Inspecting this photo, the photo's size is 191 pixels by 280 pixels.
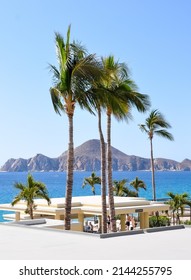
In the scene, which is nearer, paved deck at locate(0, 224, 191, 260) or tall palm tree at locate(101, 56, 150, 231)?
paved deck at locate(0, 224, 191, 260)

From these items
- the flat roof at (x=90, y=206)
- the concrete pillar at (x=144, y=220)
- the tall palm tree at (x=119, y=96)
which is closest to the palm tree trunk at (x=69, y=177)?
the tall palm tree at (x=119, y=96)

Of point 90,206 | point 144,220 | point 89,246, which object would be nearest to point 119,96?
point 90,206

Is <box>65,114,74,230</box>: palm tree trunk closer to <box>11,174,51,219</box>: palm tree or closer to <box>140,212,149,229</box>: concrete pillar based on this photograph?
<box>11,174,51,219</box>: palm tree

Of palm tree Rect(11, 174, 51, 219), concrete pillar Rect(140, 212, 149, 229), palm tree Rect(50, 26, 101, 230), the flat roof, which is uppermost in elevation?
palm tree Rect(50, 26, 101, 230)

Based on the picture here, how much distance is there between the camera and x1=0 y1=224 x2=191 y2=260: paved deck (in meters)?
11.7

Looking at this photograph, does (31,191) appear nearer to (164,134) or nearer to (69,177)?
(69,177)

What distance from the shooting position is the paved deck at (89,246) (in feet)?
38.3

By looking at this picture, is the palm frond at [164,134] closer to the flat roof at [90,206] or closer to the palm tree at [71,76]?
the flat roof at [90,206]

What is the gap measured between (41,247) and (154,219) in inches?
988

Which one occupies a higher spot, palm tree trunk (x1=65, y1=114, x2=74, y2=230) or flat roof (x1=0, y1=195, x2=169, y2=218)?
palm tree trunk (x1=65, y1=114, x2=74, y2=230)

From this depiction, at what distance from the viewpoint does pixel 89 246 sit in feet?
43.7

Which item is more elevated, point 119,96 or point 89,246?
point 119,96

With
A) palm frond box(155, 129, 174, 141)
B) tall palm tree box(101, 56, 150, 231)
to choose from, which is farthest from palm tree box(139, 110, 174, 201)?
tall palm tree box(101, 56, 150, 231)

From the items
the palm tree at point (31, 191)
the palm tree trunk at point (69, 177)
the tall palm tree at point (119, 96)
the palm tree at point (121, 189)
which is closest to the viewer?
the palm tree trunk at point (69, 177)
